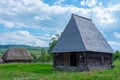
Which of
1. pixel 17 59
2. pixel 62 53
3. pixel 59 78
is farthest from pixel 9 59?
pixel 59 78

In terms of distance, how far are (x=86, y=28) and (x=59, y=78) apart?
679 inches

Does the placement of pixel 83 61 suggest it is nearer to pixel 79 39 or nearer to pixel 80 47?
pixel 80 47

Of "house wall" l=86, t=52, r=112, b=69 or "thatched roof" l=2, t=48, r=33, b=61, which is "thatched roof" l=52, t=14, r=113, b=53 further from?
"thatched roof" l=2, t=48, r=33, b=61

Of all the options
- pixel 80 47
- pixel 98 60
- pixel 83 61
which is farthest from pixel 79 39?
pixel 98 60

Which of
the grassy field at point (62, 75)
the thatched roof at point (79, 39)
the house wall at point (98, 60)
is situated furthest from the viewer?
the house wall at point (98, 60)

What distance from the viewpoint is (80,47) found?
97.8 feet

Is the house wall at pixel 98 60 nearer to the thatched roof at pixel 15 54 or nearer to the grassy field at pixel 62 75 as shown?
the grassy field at pixel 62 75

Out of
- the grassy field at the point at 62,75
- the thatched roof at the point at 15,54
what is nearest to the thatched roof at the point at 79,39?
the grassy field at the point at 62,75

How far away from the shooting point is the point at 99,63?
1332 inches

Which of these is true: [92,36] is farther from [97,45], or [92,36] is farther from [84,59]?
[84,59]

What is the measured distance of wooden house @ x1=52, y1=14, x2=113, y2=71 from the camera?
1193 inches

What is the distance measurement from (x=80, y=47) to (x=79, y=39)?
115 cm

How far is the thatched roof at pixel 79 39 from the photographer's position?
30297 mm

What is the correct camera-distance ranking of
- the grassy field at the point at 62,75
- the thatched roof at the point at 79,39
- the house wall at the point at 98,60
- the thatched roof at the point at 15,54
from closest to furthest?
1. the grassy field at the point at 62,75
2. the thatched roof at the point at 79,39
3. the house wall at the point at 98,60
4. the thatched roof at the point at 15,54
